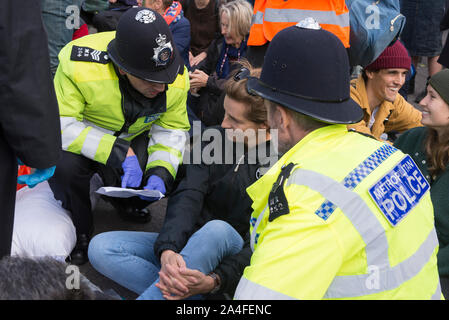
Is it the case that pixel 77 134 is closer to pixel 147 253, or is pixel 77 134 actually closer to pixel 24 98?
pixel 147 253

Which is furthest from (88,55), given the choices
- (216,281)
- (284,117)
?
(284,117)

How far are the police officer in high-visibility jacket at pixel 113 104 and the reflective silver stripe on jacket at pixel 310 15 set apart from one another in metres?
0.58

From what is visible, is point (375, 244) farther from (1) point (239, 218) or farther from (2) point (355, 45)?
(2) point (355, 45)

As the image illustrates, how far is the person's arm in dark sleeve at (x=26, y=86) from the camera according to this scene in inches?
64.5

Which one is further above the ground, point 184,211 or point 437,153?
point 437,153

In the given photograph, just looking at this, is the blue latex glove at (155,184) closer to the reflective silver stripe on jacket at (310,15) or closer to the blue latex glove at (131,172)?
the blue latex glove at (131,172)

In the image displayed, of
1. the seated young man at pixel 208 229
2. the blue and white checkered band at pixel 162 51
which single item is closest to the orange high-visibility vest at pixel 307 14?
the seated young man at pixel 208 229

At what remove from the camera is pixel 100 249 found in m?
2.37

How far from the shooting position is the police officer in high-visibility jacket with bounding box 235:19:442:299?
48.3 inches

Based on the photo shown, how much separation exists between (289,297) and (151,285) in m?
1.09

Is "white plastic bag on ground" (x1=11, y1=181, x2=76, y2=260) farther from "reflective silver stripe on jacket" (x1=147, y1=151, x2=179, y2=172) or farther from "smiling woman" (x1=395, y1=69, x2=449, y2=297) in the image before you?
"smiling woman" (x1=395, y1=69, x2=449, y2=297)

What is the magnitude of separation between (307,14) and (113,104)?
3.62 ft

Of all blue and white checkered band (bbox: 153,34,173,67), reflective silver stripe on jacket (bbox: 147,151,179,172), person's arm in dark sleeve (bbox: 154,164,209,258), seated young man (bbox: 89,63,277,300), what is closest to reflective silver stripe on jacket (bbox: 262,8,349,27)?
seated young man (bbox: 89,63,277,300)

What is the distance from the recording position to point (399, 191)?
139cm
